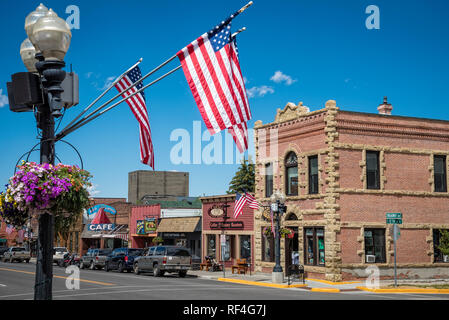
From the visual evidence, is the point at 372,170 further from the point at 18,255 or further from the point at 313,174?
the point at 18,255

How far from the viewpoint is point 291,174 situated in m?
33.7

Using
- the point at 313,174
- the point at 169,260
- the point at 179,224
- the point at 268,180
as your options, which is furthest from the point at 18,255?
the point at 313,174

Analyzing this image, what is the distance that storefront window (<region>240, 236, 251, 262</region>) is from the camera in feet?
124

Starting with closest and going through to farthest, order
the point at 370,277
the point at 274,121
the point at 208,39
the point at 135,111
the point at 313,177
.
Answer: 1. the point at 208,39
2. the point at 135,111
3. the point at 370,277
4. the point at 313,177
5. the point at 274,121

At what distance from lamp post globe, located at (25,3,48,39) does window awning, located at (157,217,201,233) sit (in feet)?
121

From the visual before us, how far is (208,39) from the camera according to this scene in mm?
10172

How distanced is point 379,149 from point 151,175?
76.5 metres

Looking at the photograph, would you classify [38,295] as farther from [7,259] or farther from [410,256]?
[7,259]

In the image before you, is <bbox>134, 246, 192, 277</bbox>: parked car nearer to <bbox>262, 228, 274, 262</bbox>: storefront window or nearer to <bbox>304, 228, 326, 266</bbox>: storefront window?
<bbox>262, 228, 274, 262</bbox>: storefront window

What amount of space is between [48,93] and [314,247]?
84.0 feet

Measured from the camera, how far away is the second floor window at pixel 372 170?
3112 cm

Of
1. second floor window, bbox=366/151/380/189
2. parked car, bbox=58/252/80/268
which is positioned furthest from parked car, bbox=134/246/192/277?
parked car, bbox=58/252/80/268

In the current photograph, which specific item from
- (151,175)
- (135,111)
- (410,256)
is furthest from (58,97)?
(151,175)

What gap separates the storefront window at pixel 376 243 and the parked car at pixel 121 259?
1763cm
